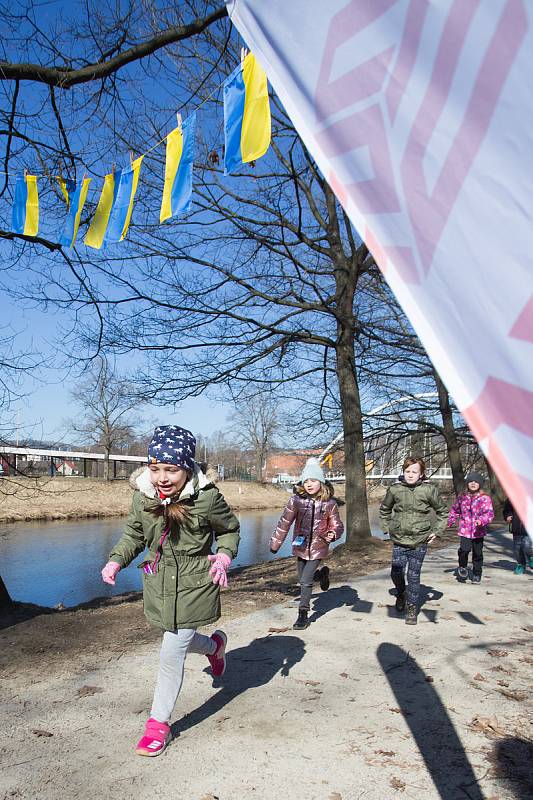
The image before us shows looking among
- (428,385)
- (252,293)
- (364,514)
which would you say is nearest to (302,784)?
(364,514)

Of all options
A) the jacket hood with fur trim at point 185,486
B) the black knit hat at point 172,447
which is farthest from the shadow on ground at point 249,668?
the black knit hat at point 172,447

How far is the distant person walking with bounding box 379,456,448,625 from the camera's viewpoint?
632 centimetres

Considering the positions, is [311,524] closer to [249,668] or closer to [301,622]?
[301,622]

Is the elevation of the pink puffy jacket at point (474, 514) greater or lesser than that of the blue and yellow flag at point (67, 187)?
lesser

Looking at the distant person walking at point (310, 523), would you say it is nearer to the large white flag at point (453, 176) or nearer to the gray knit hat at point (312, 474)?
the gray knit hat at point (312, 474)

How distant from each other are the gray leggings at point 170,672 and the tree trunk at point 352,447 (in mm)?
8779

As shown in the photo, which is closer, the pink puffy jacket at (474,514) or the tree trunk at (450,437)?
the pink puffy jacket at (474,514)

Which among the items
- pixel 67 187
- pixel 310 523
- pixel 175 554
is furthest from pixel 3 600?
pixel 67 187

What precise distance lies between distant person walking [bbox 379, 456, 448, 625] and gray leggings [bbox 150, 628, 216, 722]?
3.17m

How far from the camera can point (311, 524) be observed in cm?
632

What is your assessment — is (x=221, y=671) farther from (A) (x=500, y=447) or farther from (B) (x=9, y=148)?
(B) (x=9, y=148)

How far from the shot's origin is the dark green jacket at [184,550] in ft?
11.8

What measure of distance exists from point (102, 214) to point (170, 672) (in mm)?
5927

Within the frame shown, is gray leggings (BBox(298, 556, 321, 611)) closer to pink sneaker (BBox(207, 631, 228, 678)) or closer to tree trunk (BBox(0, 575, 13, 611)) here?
pink sneaker (BBox(207, 631, 228, 678))
